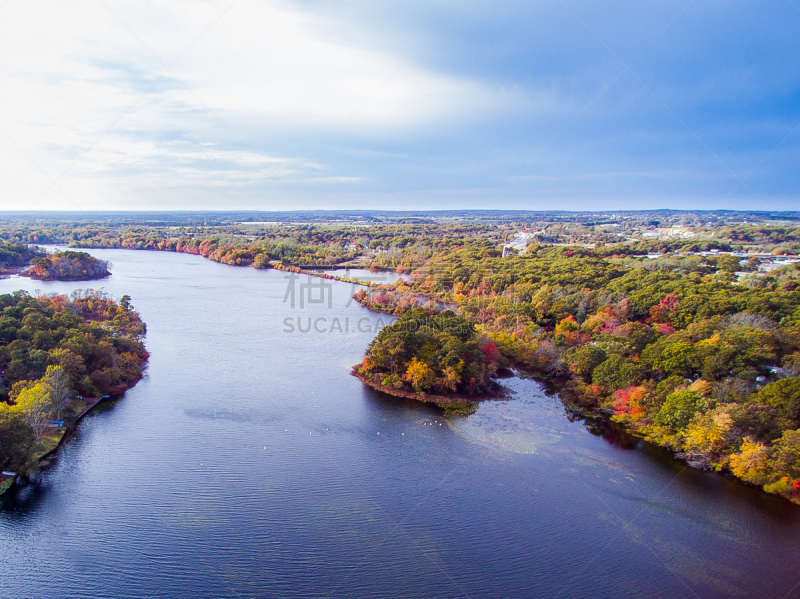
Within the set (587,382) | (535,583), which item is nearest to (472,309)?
(587,382)

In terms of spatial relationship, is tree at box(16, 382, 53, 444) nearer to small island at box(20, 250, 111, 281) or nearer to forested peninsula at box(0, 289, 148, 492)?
forested peninsula at box(0, 289, 148, 492)

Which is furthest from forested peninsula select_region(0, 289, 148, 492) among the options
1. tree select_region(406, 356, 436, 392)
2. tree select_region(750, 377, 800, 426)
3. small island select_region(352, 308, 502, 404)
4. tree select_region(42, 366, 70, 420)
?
tree select_region(750, 377, 800, 426)

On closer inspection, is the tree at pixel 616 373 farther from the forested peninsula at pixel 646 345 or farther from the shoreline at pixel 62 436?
the shoreline at pixel 62 436

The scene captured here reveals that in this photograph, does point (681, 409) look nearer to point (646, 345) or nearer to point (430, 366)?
point (646, 345)

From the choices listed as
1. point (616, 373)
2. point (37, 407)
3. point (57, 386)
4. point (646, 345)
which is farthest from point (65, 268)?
point (646, 345)

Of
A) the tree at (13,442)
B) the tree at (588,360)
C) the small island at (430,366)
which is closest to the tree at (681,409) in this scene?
the tree at (588,360)

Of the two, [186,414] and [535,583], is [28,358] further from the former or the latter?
[535,583]
